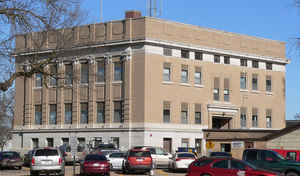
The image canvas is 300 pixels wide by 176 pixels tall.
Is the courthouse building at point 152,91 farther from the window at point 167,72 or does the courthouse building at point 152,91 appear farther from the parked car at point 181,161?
the parked car at point 181,161

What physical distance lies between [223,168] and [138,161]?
14.5m

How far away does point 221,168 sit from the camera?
29844mm

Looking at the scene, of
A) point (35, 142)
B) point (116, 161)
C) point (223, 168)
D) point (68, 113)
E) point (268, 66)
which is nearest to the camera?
point (223, 168)

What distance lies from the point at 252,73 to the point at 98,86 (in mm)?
19781

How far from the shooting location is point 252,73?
76875 mm

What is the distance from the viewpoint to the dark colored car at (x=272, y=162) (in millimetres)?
33656

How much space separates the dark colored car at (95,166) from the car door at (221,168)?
1269 centimetres

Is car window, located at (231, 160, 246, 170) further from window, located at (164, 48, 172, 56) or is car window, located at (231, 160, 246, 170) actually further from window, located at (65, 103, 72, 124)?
window, located at (65, 103, 72, 124)

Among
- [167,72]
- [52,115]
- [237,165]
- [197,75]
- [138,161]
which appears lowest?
[138,161]

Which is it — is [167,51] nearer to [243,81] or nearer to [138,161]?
[243,81]

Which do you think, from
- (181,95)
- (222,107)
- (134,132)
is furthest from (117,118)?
(222,107)

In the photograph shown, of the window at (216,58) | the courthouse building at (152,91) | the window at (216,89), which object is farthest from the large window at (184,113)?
the window at (216,58)

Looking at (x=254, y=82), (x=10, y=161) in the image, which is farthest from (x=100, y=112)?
(x=254, y=82)

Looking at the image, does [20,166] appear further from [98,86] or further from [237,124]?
[237,124]
